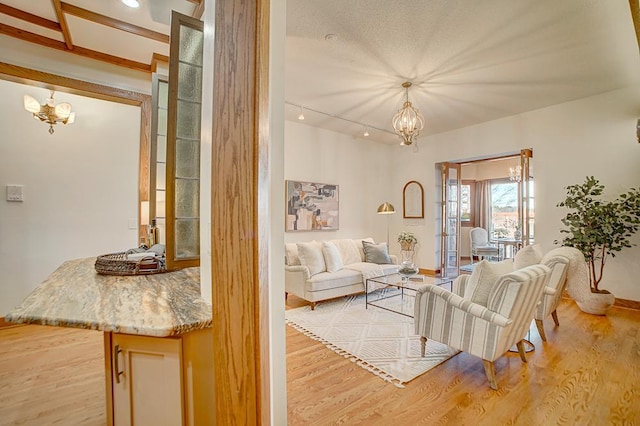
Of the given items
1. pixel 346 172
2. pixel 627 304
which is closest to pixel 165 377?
pixel 346 172

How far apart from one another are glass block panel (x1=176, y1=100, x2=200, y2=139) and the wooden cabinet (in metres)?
1.03

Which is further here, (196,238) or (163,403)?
(196,238)

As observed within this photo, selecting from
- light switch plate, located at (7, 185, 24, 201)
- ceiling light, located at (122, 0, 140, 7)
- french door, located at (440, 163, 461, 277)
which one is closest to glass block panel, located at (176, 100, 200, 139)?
ceiling light, located at (122, 0, 140, 7)

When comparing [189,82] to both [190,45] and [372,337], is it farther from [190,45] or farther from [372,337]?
[372,337]

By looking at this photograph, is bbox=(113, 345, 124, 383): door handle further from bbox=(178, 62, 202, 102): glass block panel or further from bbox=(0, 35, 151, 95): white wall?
bbox=(0, 35, 151, 95): white wall

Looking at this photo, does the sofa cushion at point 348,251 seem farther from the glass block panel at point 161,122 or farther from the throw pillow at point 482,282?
the glass block panel at point 161,122

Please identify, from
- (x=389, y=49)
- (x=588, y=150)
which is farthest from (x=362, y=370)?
(x=588, y=150)

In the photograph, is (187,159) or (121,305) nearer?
(121,305)

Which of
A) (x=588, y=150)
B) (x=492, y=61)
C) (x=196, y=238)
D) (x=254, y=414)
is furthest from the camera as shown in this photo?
(x=588, y=150)

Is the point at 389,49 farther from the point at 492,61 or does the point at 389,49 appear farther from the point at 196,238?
the point at 196,238

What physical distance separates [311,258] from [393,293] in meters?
1.44

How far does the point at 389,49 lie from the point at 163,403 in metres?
3.22

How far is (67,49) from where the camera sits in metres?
2.65

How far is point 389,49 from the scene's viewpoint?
9.16ft
